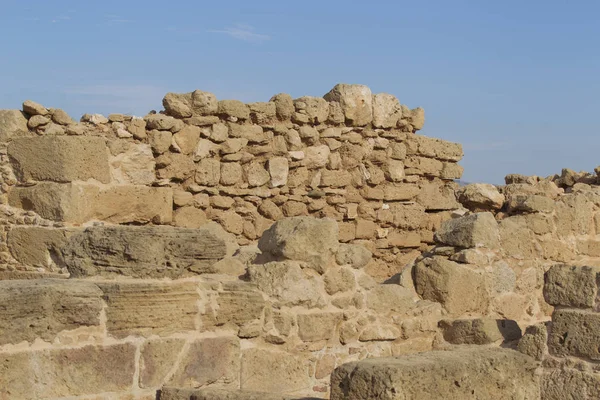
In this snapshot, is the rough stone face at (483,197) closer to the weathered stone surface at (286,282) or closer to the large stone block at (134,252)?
the weathered stone surface at (286,282)

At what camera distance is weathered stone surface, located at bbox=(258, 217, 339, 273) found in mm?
4926

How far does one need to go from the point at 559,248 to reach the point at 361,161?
10.9 ft

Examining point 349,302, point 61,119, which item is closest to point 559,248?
point 349,302

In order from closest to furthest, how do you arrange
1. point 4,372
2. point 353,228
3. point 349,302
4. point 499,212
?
point 4,372
point 349,302
point 499,212
point 353,228

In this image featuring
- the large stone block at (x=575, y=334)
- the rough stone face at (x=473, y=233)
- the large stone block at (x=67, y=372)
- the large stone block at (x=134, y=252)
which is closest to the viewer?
the large stone block at (x=67, y=372)

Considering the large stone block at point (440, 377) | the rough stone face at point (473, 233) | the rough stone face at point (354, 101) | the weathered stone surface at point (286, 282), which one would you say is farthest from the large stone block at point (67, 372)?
the rough stone face at point (354, 101)

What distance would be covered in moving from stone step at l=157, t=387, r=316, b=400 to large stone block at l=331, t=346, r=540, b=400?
399 mm

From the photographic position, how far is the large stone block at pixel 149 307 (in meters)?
3.62

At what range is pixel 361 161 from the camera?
9781 mm

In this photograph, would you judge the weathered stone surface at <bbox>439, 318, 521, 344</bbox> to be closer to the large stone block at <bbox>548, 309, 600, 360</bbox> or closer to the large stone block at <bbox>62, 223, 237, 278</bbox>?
the large stone block at <bbox>548, 309, 600, 360</bbox>

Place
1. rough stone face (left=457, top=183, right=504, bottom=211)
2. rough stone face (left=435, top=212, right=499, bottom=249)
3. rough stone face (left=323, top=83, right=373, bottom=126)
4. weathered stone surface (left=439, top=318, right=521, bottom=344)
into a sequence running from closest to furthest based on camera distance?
weathered stone surface (left=439, top=318, right=521, bottom=344), rough stone face (left=435, top=212, right=499, bottom=249), rough stone face (left=457, top=183, right=504, bottom=211), rough stone face (left=323, top=83, right=373, bottom=126)

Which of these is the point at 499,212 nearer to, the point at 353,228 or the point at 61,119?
the point at 353,228

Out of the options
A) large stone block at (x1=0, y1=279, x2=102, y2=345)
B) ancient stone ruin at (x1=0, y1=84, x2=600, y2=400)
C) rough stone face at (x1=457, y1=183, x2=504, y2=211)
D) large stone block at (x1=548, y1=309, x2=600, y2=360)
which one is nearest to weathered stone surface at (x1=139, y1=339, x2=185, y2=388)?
ancient stone ruin at (x1=0, y1=84, x2=600, y2=400)

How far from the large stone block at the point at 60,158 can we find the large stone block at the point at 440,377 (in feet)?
16.5
